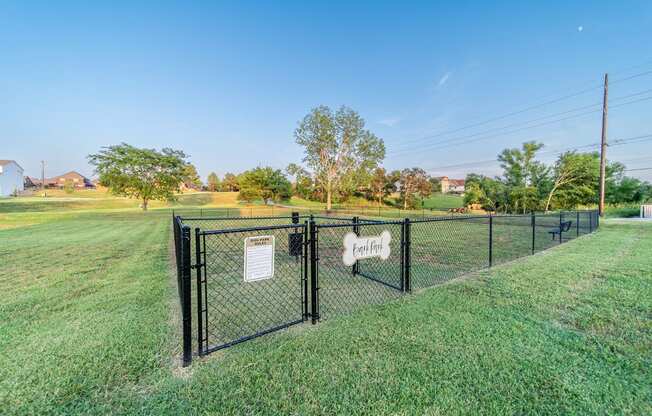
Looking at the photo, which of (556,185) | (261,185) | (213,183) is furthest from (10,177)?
(556,185)

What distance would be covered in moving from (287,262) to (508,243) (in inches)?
308

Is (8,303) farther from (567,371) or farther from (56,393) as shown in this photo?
(567,371)

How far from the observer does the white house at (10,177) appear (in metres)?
54.3

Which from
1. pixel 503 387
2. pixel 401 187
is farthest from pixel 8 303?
pixel 401 187

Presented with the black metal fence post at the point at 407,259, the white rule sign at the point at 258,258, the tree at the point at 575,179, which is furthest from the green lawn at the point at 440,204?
the white rule sign at the point at 258,258

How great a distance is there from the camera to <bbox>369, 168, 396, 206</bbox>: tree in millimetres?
51062

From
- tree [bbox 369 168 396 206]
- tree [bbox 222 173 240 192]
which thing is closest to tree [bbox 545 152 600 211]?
tree [bbox 369 168 396 206]

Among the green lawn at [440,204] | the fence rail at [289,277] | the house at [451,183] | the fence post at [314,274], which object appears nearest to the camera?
the fence rail at [289,277]

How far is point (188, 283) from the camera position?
87.9 inches

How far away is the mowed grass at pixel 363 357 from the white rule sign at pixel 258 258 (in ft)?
2.33

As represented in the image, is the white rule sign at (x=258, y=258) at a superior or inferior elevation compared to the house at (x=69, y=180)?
inferior

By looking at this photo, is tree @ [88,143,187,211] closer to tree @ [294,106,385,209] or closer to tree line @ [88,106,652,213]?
tree line @ [88,106,652,213]

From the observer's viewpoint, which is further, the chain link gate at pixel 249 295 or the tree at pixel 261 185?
the tree at pixel 261 185

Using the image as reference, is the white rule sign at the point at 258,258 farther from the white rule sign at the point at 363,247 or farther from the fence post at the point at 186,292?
the white rule sign at the point at 363,247
